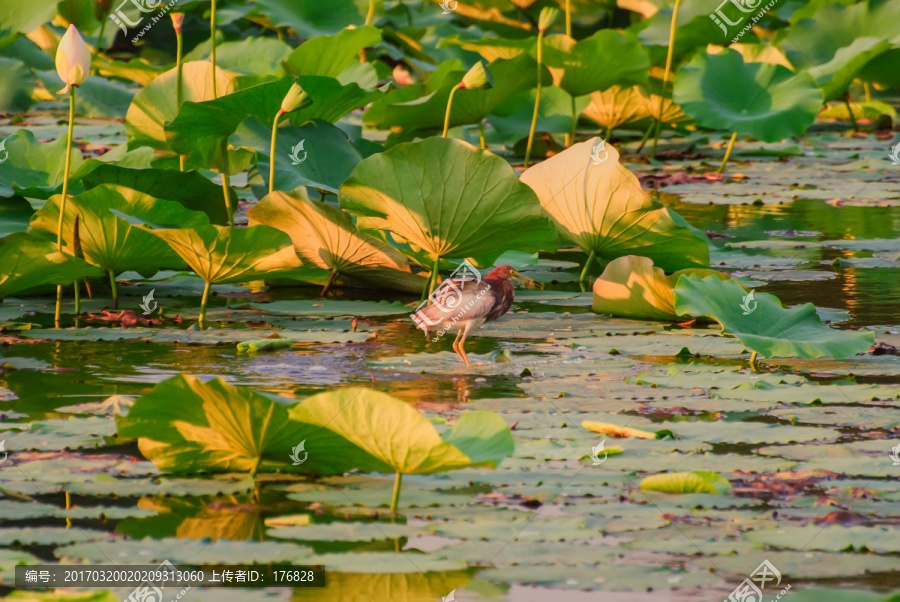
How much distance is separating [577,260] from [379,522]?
10.6ft

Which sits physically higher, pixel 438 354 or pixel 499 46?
pixel 499 46

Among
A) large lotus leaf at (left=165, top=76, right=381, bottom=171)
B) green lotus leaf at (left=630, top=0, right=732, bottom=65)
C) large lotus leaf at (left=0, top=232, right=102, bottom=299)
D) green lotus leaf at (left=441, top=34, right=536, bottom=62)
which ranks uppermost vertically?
green lotus leaf at (left=630, top=0, right=732, bottom=65)

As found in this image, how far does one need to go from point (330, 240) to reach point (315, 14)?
5057 millimetres

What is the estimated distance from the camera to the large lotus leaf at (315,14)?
8406 mm

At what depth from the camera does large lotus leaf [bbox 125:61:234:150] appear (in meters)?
4.79

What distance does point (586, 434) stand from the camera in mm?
2609

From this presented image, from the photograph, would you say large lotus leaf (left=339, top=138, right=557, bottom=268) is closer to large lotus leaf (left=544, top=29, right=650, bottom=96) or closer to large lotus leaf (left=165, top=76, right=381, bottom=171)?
large lotus leaf (left=165, top=76, right=381, bottom=171)

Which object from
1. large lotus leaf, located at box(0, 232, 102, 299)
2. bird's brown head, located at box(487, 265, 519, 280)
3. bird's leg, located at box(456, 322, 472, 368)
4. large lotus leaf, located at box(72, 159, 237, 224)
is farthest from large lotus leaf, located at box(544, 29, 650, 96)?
large lotus leaf, located at box(0, 232, 102, 299)

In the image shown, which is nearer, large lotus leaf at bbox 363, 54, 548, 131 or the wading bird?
the wading bird

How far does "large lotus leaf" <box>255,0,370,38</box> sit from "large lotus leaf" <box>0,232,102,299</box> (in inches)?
199

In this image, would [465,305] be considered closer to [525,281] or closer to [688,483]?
[688,483]

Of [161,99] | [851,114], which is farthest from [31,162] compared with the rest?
[851,114]

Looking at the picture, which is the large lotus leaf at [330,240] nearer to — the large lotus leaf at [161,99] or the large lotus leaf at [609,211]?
the large lotus leaf at [609,211]

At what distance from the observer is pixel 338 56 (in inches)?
225
